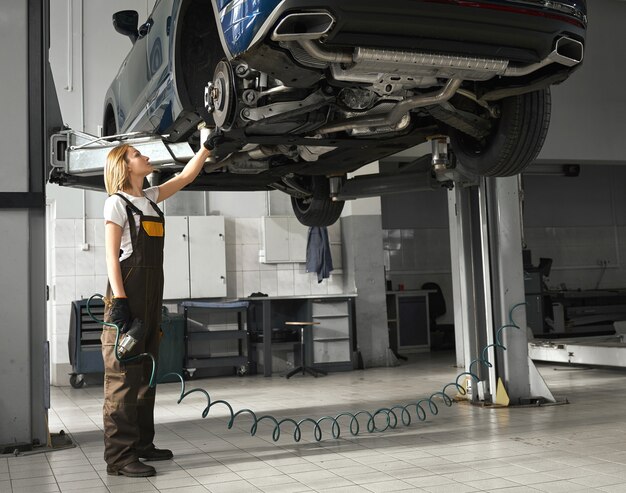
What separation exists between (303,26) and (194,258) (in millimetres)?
6272

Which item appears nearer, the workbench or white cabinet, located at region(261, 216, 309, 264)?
the workbench

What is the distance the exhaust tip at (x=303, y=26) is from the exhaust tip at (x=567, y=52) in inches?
37.2

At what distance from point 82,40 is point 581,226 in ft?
31.5

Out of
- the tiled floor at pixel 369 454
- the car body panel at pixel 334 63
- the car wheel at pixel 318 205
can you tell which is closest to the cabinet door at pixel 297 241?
the tiled floor at pixel 369 454

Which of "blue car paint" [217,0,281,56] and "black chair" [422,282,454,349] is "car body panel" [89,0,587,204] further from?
"black chair" [422,282,454,349]

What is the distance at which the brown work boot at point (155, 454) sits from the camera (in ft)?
11.4

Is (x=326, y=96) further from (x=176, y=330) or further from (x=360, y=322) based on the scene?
(x=360, y=322)

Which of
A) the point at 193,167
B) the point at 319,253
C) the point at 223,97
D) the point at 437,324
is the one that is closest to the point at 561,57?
the point at 223,97

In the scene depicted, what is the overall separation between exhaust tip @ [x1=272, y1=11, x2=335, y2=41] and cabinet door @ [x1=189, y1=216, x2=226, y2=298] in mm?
6232

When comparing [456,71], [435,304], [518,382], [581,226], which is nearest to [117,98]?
[456,71]

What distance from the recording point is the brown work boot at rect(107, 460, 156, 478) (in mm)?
3172

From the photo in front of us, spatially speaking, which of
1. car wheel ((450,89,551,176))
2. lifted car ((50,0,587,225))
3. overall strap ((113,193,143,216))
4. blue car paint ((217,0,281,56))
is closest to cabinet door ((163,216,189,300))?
lifted car ((50,0,587,225))

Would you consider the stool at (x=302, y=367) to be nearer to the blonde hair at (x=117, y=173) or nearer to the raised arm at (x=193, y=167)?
the raised arm at (x=193, y=167)

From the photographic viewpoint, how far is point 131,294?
10.7 ft
